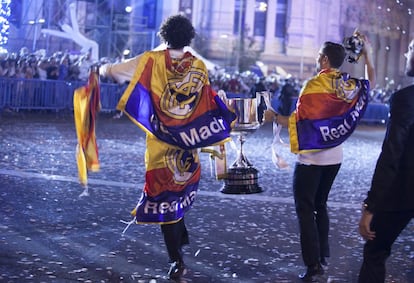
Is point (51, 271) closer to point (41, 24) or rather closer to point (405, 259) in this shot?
point (405, 259)

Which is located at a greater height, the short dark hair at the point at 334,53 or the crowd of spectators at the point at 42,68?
the short dark hair at the point at 334,53

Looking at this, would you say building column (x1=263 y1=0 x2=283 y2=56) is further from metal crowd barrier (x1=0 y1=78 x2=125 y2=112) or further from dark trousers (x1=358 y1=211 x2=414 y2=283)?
Result: dark trousers (x1=358 y1=211 x2=414 y2=283)

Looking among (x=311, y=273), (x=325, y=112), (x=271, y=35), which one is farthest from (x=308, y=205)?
(x=271, y=35)

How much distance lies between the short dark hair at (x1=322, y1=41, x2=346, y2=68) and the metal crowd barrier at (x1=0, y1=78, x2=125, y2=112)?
14355 millimetres

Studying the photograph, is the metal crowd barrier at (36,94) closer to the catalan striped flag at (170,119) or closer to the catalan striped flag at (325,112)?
the catalan striped flag at (170,119)

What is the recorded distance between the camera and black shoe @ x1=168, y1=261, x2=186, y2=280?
4.64m

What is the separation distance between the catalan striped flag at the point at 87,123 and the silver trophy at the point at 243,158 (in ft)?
3.17

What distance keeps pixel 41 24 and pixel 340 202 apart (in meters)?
22.7

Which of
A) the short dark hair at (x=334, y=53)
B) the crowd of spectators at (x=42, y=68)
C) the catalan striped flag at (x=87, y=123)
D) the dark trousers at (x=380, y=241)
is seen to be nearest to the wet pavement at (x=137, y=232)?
the catalan striped flag at (x=87, y=123)

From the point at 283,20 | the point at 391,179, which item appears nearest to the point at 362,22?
the point at 283,20

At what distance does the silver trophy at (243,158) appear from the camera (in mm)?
4996

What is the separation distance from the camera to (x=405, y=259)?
5461 mm

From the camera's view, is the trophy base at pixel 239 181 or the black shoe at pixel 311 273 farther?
the trophy base at pixel 239 181

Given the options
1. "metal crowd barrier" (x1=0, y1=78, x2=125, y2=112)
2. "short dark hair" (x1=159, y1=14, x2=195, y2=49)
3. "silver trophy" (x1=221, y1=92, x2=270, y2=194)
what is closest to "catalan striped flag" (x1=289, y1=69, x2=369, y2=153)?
"silver trophy" (x1=221, y1=92, x2=270, y2=194)
